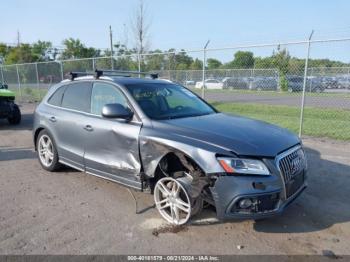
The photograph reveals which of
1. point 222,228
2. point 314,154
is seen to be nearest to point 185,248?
point 222,228

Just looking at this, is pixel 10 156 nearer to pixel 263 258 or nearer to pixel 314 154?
pixel 263 258

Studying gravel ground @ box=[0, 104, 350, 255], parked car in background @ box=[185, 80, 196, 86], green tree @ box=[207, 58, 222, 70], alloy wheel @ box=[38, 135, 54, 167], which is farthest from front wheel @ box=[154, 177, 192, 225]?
parked car in background @ box=[185, 80, 196, 86]

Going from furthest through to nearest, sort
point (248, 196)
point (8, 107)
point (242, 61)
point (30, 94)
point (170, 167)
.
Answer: point (30, 94), point (242, 61), point (8, 107), point (170, 167), point (248, 196)

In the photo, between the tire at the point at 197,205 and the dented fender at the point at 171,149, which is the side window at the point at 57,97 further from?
the tire at the point at 197,205

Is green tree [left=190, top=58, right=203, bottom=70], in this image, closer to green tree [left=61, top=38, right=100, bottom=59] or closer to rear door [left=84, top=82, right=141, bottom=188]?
rear door [left=84, top=82, right=141, bottom=188]

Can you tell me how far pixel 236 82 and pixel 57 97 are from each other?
1481cm

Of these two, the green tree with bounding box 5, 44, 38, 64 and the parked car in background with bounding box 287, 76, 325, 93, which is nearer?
the parked car in background with bounding box 287, 76, 325, 93

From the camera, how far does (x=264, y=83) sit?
695 inches

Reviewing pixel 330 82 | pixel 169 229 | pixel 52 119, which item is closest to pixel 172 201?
pixel 169 229

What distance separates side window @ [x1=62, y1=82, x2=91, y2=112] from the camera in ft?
16.7

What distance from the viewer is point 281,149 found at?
365cm

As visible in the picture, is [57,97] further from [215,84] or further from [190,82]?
[215,84]

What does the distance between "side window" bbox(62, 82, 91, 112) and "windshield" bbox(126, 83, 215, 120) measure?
82 cm

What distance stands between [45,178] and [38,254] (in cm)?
249
